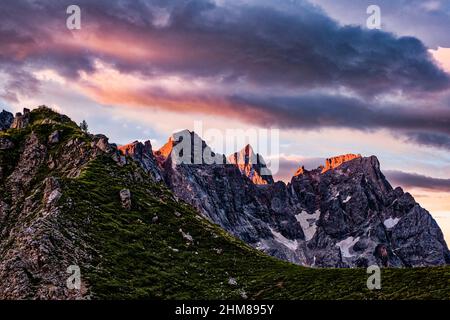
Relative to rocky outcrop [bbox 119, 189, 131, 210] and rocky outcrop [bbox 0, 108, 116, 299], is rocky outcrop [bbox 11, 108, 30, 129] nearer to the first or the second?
rocky outcrop [bbox 0, 108, 116, 299]

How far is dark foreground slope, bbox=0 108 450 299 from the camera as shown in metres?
75.8

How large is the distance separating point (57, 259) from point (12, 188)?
2073 inches

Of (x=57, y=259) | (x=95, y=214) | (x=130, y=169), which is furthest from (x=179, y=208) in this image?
(x=57, y=259)

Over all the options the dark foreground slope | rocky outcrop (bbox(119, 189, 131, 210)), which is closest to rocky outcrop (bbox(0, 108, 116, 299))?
the dark foreground slope

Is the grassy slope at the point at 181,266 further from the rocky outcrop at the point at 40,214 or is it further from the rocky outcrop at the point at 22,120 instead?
the rocky outcrop at the point at 22,120

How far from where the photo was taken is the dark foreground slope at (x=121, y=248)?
249 feet

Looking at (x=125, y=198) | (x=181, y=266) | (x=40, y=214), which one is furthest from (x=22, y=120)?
(x=181, y=266)

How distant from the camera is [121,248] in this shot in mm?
92250

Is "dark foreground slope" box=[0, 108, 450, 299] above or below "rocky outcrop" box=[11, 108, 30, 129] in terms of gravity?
below

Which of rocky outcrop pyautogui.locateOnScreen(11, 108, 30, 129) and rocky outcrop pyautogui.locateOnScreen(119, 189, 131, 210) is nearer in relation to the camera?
rocky outcrop pyautogui.locateOnScreen(119, 189, 131, 210)

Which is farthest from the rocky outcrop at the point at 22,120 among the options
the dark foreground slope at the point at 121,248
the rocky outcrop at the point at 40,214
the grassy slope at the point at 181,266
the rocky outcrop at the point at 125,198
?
the rocky outcrop at the point at 125,198

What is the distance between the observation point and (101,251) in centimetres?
8844
